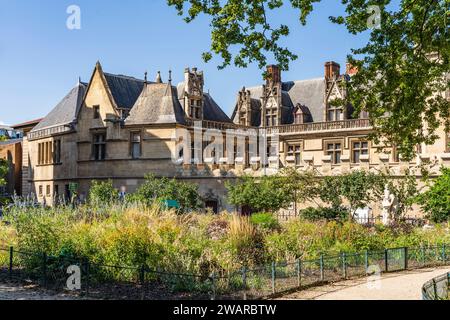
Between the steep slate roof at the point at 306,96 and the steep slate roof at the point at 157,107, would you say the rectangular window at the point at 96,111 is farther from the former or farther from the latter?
the steep slate roof at the point at 306,96

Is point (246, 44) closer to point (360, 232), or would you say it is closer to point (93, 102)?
point (360, 232)

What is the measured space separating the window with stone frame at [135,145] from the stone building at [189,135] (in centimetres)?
8

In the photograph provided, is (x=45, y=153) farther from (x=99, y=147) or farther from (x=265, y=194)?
(x=265, y=194)

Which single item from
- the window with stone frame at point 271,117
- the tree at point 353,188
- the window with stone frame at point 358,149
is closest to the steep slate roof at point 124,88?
the window with stone frame at point 271,117

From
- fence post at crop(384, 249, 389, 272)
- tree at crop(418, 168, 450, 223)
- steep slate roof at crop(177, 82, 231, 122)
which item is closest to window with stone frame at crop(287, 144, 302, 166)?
steep slate roof at crop(177, 82, 231, 122)

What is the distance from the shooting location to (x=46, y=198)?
43.6 m

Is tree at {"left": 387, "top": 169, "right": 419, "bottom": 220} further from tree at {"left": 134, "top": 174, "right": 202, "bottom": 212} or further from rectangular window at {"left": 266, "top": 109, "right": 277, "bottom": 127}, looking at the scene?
rectangular window at {"left": 266, "top": 109, "right": 277, "bottom": 127}

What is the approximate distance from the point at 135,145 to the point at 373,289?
2518cm

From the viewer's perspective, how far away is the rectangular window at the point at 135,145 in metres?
36.5

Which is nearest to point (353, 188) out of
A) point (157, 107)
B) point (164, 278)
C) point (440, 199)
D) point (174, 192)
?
point (440, 199)

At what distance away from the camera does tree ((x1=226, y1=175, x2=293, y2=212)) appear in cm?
2956

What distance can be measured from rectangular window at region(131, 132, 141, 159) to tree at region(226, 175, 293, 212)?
28.2ft

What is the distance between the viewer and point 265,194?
29.7m
